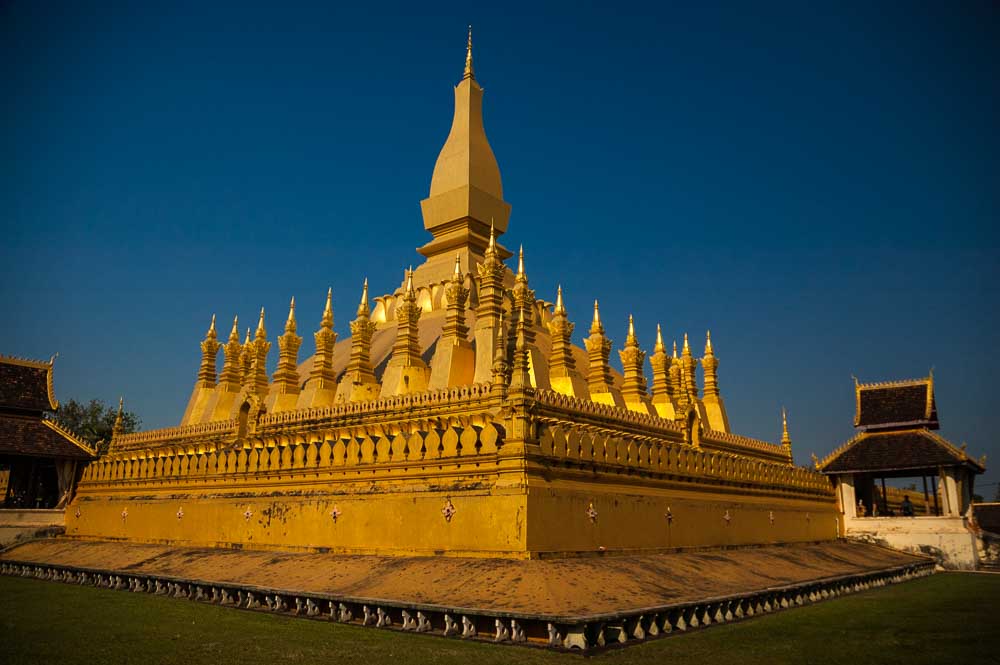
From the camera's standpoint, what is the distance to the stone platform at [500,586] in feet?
32.7

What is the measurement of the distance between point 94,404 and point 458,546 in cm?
5444

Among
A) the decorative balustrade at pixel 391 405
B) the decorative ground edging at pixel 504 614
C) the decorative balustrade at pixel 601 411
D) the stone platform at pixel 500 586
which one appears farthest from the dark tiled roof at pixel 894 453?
the decorative balustrade at pixel 391 405

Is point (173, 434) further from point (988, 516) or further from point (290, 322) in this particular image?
point (988, 516)

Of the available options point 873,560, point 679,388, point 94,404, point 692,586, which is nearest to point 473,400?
point 692,586

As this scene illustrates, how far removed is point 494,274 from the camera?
812 inches

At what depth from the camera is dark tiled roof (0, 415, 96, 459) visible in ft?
94.3

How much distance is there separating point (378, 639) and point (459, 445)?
13.3ft

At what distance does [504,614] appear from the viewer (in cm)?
972

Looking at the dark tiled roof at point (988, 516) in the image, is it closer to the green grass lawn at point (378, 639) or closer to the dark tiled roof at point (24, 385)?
the green grass lawn at point (378, 639)

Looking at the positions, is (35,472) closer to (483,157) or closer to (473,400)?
(483,157)

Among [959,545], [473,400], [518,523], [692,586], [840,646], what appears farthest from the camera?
[959,545]

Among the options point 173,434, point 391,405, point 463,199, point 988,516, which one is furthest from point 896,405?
point 173,434

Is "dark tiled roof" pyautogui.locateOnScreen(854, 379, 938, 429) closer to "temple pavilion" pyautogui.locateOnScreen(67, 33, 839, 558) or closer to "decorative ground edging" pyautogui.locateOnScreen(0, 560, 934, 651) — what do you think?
"temple pavilion" pyautogui.locateOnScreen(67, 33, 839, 558)

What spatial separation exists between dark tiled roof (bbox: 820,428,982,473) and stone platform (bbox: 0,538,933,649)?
1372 cm
